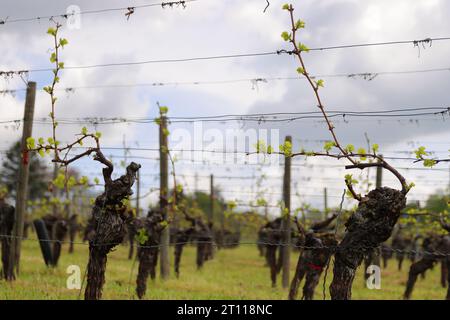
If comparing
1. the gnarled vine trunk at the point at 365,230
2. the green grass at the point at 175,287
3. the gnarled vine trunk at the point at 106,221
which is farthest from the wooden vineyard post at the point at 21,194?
the gnarled vine trunk at the point at 365,230

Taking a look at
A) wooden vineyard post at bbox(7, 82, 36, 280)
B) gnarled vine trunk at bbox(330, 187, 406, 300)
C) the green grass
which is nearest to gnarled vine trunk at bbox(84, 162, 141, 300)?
the green grass

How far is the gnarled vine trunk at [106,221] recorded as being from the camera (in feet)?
26.8

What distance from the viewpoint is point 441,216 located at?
35.7ft

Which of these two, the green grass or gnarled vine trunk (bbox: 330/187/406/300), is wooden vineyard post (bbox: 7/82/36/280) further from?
gnarled vine trunk (bbox: 330/187/406/300)

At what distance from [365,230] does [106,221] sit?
3.78 m

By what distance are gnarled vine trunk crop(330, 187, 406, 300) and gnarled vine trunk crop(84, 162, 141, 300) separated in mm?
3253

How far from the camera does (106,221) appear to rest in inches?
323

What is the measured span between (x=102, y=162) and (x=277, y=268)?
1102 cm

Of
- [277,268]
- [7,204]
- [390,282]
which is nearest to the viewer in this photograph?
[7,204]

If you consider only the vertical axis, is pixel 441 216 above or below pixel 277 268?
above

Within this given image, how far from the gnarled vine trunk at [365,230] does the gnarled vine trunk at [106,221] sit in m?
3.25

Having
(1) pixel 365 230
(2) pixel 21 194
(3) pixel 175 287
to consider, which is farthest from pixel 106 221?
(3) pixel 175 287
